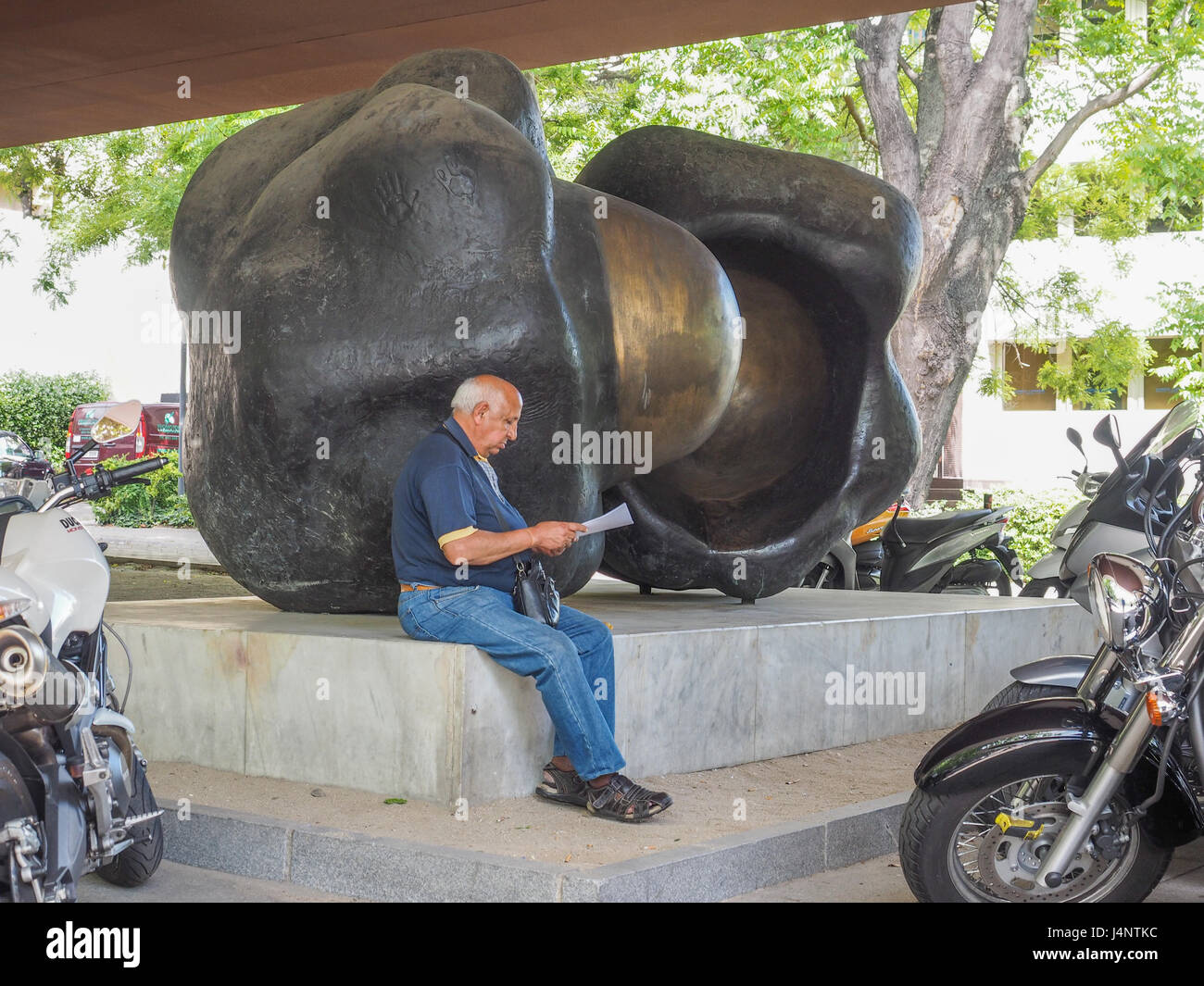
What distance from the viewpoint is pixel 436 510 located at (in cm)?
509

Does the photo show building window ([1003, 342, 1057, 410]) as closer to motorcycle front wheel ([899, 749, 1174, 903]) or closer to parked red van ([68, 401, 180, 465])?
parked red van ([68, 401, 180, 465])

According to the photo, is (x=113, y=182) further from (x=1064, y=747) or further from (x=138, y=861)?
(x=1064, y=747)

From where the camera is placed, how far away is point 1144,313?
24609 mm

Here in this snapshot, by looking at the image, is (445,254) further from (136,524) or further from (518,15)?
(136,524)

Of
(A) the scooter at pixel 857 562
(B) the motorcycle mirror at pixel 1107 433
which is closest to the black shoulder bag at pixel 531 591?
(B) the motorcycle mirror at pixel 1107 433

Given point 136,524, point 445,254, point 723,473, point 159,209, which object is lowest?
point 136,524

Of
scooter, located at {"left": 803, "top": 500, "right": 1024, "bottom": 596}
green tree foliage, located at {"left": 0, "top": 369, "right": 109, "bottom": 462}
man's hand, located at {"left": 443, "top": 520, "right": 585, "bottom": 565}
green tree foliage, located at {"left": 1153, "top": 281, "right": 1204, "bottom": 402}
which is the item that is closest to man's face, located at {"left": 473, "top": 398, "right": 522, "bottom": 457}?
man's hand, located at {"left": 443, "top": 520, "right": 585, "bottom": 565}

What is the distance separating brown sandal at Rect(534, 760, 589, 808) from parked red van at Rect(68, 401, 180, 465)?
17454mm

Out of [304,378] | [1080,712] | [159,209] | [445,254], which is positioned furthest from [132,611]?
[159,209]

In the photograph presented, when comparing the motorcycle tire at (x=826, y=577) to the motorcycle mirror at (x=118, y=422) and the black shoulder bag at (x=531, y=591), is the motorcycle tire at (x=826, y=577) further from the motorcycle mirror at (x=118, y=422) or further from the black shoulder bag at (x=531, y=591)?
the motorcycle mirror at (x=118, y=422)

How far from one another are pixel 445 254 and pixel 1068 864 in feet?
10.5

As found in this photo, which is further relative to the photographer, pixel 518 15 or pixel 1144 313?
pixel 1144 313

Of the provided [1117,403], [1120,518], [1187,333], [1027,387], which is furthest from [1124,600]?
[1027,387]

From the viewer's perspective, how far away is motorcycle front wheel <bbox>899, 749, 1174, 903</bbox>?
13.5 ft
